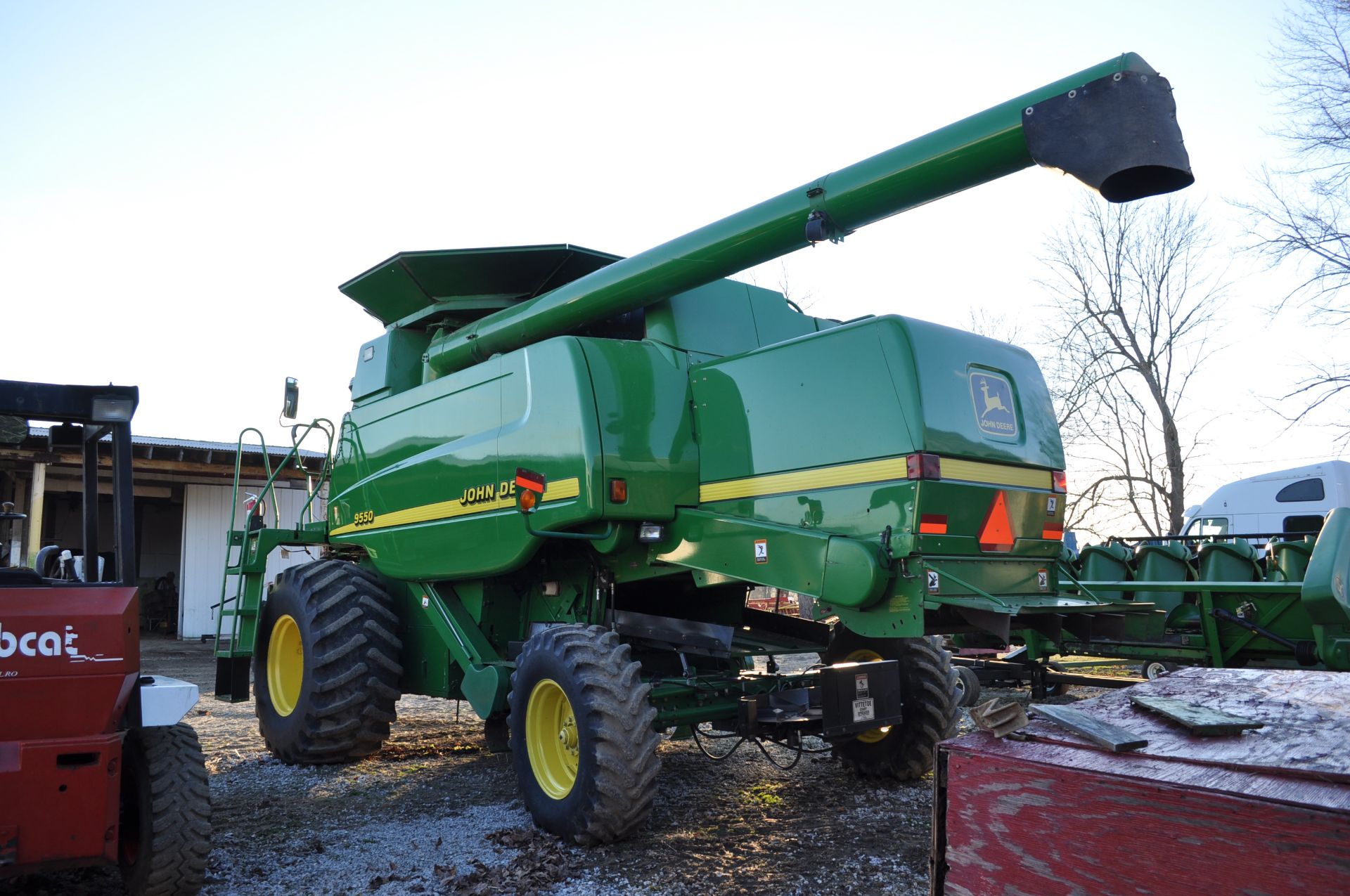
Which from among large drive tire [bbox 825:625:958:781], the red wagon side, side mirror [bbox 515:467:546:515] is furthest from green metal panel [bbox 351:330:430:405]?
the red wagon side

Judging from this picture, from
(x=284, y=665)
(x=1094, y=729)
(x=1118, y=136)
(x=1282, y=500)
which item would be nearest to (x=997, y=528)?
(x=1118, y=136)

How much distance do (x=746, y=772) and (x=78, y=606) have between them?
459cm

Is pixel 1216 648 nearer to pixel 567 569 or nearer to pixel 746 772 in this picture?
pixel 746 772

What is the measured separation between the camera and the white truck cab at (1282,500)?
613 inches

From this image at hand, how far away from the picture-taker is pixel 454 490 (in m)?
6.78

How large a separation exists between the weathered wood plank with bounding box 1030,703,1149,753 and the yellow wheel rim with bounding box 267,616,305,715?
22.6 ft

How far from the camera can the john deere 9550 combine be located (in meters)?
4.73

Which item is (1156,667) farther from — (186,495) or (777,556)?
(186,495)

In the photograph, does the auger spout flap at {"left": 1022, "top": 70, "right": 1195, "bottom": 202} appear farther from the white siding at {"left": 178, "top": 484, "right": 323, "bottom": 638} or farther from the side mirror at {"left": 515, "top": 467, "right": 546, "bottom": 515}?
the white siding at {"left": 178, "top": 484, "right": 323, "bottom": 638}

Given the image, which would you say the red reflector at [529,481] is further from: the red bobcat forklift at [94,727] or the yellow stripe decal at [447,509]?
the red bobcat forklift at [94,727]

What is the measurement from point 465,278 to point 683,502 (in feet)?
9.44

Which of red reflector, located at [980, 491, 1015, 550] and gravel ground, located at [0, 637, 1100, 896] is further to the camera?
red reflector, located at [980, 491, 1015, 550]

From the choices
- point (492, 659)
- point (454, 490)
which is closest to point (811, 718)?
point (492, 659)

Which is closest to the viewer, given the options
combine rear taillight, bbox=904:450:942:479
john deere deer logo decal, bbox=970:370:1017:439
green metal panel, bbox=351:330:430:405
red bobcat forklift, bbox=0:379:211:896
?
red bobcat forklift, bbox=0:379:211:896
